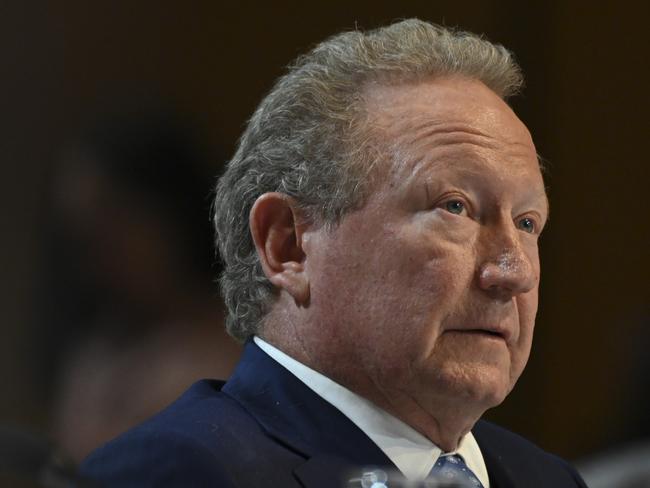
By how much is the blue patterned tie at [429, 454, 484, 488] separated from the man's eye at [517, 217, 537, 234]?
464mm

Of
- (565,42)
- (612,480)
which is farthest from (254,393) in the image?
(565,42)

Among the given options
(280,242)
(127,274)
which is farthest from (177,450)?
(127,274)

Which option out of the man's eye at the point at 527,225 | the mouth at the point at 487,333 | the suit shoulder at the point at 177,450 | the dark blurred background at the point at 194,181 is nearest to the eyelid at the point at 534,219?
the man's eye at the point at 527,225

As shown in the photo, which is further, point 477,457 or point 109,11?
point 109,11

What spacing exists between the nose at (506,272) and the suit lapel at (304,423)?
366mm

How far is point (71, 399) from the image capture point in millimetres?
4453

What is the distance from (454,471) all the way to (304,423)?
1.00 ft

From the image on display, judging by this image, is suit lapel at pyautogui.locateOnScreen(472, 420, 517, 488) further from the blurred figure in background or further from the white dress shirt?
the blurred figure in background

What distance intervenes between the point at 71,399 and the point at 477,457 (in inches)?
72.3

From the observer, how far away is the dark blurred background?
461cm

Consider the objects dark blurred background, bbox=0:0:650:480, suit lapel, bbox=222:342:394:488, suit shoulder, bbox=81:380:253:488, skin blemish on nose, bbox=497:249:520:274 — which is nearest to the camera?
suit shoulder, bbox=81:380:253:488

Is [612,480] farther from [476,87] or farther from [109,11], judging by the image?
[109,11]

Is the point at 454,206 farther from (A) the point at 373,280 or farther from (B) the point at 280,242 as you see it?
(B) the point at 280,242

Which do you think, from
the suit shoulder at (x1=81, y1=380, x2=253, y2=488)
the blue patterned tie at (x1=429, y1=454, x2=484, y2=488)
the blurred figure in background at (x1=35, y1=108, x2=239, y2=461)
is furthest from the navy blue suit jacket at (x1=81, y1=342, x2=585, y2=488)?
the blurred figure in background at (x1=35, y1=108, x2=239, y2=461)
